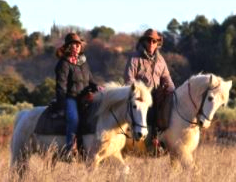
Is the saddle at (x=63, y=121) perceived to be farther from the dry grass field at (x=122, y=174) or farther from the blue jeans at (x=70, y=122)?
the dry grass field at (x=122, y=174)

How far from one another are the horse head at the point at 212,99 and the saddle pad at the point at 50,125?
179 cm

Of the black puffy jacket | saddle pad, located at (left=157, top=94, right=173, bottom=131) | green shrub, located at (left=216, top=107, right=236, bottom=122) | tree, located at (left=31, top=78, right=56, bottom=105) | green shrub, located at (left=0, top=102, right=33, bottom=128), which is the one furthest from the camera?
tree, located at (left=31, top=78, right=56, bottom=105)

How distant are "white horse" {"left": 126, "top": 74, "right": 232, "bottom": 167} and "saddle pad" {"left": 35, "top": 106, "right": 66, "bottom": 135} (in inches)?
35.3

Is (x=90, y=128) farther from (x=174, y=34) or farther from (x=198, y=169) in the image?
(x=174, y=34)

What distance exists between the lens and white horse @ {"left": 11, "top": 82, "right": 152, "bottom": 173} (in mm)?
8375

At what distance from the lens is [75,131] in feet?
29.4

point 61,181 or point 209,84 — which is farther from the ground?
point 209,84

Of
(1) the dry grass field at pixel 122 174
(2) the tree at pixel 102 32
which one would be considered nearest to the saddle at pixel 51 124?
(1) the dry grass field at pixel 122 174

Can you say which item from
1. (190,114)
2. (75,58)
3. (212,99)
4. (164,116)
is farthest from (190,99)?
(75,58)

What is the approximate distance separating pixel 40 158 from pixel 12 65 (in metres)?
42.2

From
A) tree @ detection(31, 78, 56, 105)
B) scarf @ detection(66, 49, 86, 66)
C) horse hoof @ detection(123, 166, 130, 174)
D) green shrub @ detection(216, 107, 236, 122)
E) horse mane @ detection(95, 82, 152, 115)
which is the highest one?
scarf @ detection(66, 49, 86, 66)

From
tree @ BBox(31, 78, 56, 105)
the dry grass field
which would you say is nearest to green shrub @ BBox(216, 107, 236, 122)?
tree @ BBox(31, 78, 56, 105)

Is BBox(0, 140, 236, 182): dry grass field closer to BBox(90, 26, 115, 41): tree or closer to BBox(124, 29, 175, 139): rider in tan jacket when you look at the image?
BBox(124, 29, 175, 139): rider in tan jacket

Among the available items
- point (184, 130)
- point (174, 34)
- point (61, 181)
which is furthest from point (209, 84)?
point (174, 34)
